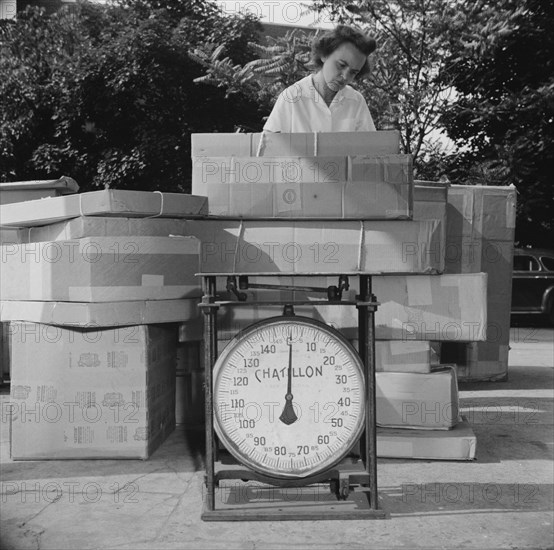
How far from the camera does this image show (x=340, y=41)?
14.1ft

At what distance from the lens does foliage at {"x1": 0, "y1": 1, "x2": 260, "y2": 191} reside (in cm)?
1797

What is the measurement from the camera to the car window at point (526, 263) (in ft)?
47.9

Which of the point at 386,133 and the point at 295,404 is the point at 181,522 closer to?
the point at 295,404

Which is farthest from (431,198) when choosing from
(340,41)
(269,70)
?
(269,70)

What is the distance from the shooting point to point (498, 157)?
597 inches

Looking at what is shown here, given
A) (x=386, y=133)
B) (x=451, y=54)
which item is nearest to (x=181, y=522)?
(x=386, y=133)

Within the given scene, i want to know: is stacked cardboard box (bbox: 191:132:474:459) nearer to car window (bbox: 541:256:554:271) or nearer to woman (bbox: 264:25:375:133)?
woman (bbox: 264:25:375:133)

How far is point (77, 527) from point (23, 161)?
17.1m

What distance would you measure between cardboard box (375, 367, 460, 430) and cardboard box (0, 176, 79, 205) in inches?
112

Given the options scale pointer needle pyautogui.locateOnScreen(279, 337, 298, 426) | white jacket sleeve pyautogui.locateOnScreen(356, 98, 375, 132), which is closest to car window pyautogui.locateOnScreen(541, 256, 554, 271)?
white jacket sleeve pyautogui.locateOnScreen(356, 98, 375, 132)

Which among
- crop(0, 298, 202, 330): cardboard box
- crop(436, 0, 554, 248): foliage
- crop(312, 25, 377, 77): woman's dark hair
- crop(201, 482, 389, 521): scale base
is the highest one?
crop(436, 0, 554, 248): foliage

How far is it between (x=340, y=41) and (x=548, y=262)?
11.5 m

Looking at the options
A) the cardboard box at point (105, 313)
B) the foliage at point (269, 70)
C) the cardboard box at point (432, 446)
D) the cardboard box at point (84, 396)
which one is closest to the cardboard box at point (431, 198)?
the cardboard box at point (432, 446)

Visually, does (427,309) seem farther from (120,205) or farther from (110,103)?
(110,103)
